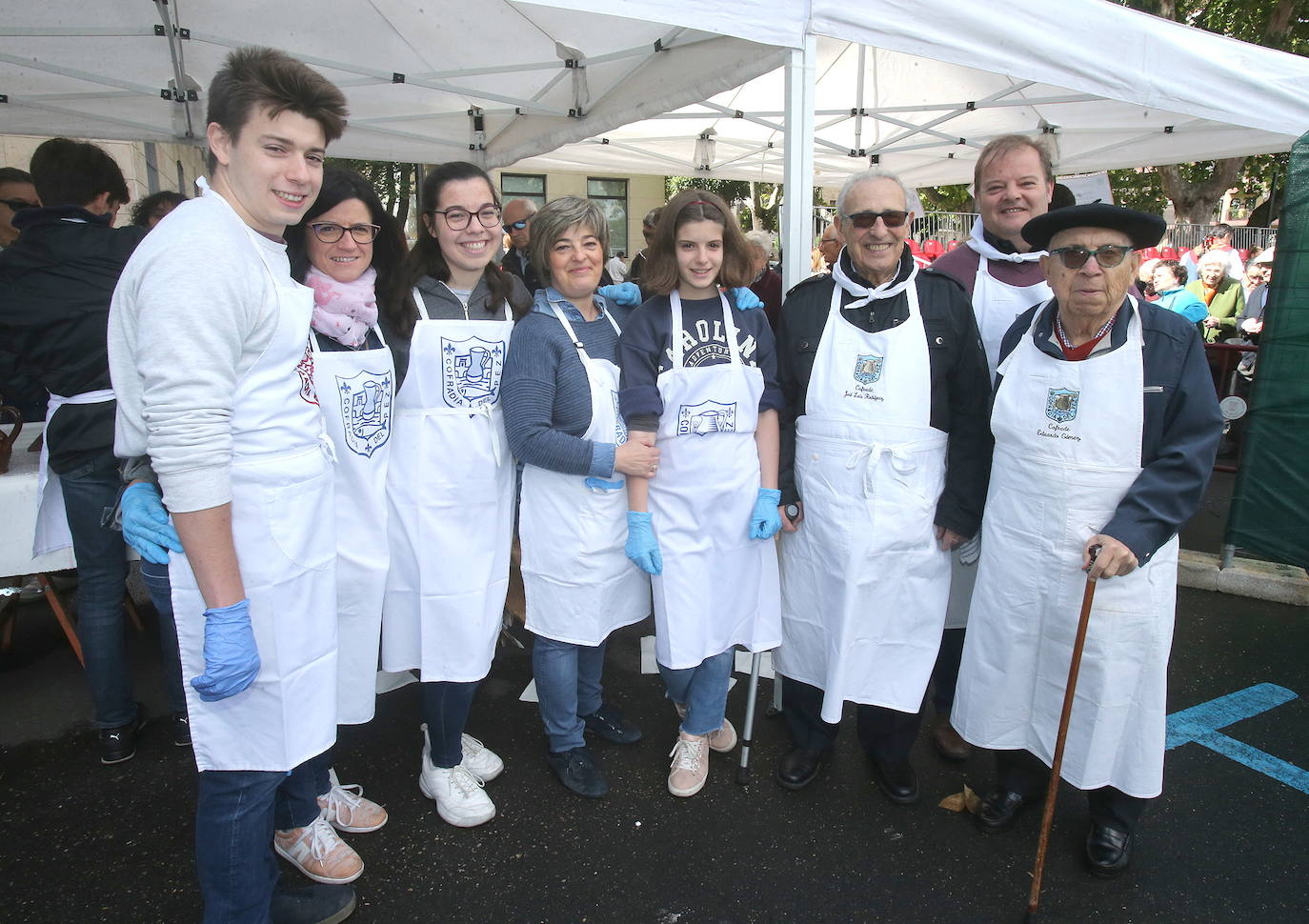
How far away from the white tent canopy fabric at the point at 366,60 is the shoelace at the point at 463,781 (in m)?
2.93

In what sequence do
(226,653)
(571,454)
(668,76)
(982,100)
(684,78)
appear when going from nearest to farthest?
1. (226,653)
2. (571,454)
3. (684,78)
4. (668,76)
5. (982,100)

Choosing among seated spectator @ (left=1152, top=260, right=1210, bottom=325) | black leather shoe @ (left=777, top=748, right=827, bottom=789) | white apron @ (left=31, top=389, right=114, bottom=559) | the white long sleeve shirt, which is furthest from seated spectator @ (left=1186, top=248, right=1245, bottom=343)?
white apron @ (left=31, top=389, right=114, bottom=559)

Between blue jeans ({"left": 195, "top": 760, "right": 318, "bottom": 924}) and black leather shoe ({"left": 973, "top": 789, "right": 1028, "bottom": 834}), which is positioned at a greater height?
blue jeans ({"left": 195, "top": 760, "right": 318, "bottom": 924})

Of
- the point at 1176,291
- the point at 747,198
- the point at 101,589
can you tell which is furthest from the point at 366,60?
the point at 747,198

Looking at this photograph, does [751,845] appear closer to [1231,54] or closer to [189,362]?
[189,362]

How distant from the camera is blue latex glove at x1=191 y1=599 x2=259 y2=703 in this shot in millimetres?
1539

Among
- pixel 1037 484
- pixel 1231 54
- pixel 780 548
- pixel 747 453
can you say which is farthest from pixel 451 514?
pixel 1231 54

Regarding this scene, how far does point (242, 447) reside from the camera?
63.6 inches

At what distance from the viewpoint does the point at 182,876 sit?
2.20m

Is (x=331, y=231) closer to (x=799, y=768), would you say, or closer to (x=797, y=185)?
(x=797, y=185)

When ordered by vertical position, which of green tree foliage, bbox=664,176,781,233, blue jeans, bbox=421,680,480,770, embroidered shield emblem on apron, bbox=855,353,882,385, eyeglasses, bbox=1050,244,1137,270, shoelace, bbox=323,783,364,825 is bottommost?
shoelace, bbox=323,783,364,825

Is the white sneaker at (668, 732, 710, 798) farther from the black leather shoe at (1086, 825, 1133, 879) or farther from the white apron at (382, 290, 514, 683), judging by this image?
the black leather shoe at (1086, 825, 1133, 879)

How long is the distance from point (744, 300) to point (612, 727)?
1598 millimetres

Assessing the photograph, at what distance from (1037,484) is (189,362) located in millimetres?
2014
